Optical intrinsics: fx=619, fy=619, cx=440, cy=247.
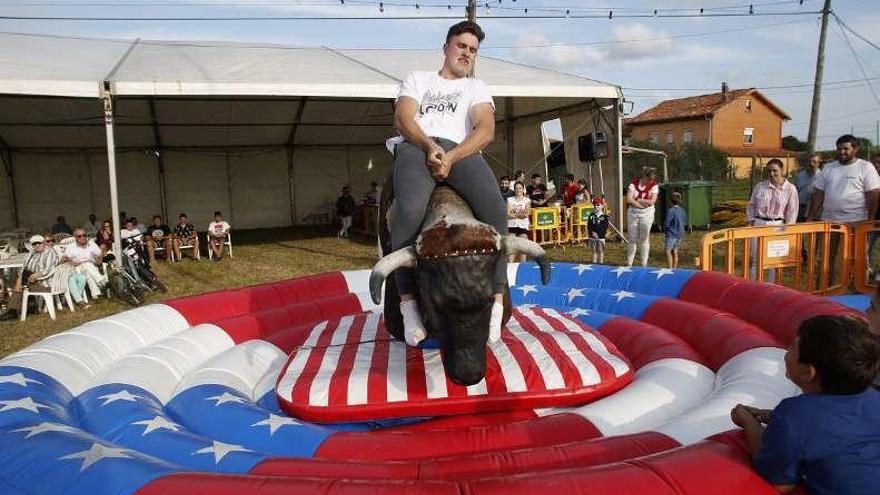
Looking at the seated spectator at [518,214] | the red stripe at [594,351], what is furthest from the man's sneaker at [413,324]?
the seated spectator at [518,214]

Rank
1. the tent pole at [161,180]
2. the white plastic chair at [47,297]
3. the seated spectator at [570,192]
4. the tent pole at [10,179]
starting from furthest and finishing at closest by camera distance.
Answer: the tent pole at [161,180] → the tent pole at [10,179] → the seated spectator at [570,192] → the white plastic chair at [47,297]

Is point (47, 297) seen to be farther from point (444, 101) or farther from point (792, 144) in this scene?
point (792, 144)

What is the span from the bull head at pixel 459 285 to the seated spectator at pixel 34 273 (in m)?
7.96

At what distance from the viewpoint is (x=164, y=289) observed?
10539mm

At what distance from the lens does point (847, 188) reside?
7.00 metres

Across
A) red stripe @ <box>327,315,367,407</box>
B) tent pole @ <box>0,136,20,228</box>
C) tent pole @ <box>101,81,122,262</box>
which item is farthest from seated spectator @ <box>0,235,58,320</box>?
tent pole @ <box>0,136,20,228</box>

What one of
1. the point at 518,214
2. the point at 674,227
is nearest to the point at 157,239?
the point at 518,214

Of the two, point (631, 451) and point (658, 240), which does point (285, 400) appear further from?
point (658, 240)

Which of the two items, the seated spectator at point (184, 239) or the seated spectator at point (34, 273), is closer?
the seated spectator at point (34, 273)

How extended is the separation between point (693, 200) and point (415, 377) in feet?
46.6

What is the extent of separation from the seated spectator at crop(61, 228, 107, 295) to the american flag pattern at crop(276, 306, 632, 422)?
722 cm

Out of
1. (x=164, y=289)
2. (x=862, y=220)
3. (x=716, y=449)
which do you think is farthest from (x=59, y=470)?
(x=164, y=289)

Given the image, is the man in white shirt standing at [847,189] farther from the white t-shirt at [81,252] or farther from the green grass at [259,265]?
the white t-shirt at [81,252]

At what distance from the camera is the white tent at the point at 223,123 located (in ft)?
36.2
